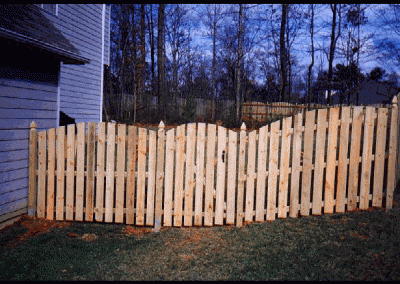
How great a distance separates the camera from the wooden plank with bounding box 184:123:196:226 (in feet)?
16.8

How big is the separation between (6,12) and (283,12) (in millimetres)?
28367

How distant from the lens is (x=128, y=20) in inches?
1035

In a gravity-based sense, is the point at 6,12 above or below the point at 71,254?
above

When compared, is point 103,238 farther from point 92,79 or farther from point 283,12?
point 283,12

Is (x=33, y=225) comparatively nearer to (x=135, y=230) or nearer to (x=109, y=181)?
(x=109, y=181)

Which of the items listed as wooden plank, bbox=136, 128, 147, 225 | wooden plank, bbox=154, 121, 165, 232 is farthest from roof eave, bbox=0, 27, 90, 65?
wooden plank, bbox=154, 121, 165, 232

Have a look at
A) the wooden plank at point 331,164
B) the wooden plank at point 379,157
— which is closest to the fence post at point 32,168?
the wooden plank at point 331,164

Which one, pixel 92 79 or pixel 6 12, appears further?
pixel 92 79

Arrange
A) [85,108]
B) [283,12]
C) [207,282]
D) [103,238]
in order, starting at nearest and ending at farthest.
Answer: [207,282], [103,238], [85,108], [283,12]

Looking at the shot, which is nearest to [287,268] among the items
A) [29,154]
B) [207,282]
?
[207,282]

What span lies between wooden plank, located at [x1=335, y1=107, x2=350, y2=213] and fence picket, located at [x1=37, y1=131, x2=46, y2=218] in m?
4.87

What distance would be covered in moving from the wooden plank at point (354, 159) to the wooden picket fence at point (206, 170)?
0.02 m

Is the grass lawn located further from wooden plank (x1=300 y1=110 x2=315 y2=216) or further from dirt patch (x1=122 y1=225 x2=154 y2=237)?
wooden plank (x1=300 y1=110 x2=315 y2=216)

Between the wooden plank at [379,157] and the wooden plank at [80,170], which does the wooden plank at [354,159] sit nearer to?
the wooden plank at [379,157]
